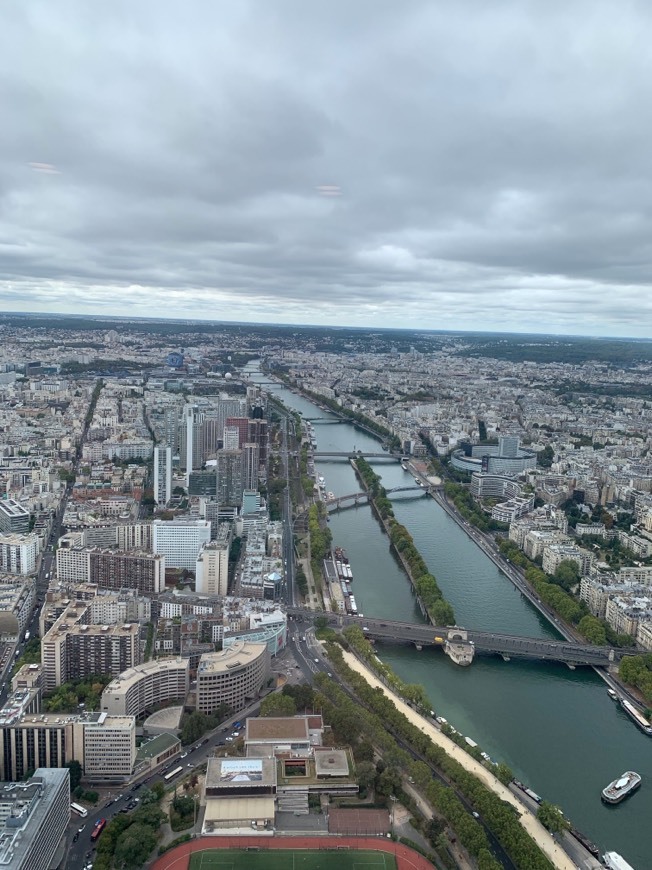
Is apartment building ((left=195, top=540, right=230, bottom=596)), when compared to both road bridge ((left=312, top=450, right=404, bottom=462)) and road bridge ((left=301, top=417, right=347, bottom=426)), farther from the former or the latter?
road bridge ((left=301, top=417, right=347, bottom=426))

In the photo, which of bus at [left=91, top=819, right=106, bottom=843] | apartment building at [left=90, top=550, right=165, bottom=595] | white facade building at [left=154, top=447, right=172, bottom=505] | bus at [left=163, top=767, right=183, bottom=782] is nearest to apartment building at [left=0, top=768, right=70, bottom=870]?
bus at [left=91, top=819, right=106, bottom=843]

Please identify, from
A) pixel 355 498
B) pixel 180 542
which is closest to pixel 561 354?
pixel 355 498

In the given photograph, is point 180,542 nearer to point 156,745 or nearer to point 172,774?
point 156,745

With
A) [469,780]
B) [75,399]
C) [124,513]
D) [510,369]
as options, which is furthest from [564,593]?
[510,369]

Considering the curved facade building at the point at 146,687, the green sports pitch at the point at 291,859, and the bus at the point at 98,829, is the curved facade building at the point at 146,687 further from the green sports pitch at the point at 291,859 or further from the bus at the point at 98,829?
the green sports pitch at the point at 291,859

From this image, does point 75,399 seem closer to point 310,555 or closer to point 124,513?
point 124,513

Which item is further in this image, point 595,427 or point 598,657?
point 595,427
